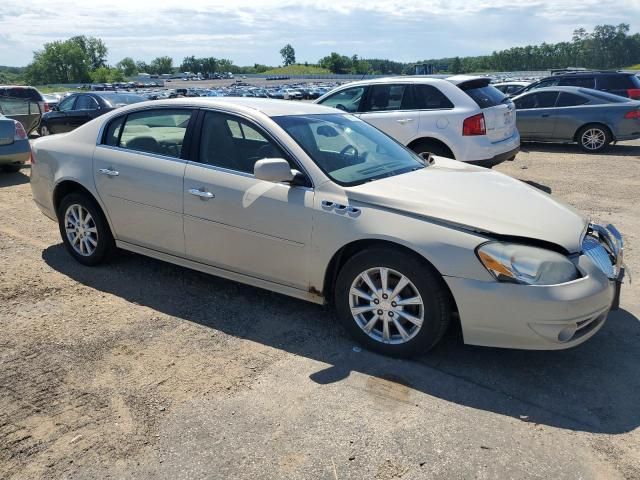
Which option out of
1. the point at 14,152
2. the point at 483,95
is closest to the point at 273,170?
the point at 483,95

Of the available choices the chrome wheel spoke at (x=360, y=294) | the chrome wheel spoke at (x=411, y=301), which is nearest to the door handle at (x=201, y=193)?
the chrome wheel spoke at (x=360, y=294)

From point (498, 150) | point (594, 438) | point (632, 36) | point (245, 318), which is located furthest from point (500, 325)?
point (632, 36)

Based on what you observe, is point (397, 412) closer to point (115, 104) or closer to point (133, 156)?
point (133, 156)

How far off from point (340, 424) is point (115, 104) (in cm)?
1313

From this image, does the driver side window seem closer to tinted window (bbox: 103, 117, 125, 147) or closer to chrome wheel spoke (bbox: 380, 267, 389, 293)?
tinted window (bbox: 103, 117, 125, 147)

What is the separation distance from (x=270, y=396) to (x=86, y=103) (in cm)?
1348

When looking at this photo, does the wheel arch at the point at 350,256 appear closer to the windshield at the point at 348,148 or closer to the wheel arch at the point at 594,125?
the windshield at the point at 348,148

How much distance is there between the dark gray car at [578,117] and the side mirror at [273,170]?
10.7 meters

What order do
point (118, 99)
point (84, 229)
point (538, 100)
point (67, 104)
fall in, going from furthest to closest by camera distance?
point (67, 104), point (118, 99), point (538, 100), point (84, 229)

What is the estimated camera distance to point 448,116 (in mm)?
8203

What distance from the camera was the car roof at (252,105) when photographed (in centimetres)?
439

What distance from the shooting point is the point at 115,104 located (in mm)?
14203

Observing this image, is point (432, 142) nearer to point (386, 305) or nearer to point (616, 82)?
point (386, 305)

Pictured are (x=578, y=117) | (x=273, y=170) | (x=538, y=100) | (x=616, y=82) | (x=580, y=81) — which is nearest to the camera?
(x=273, y=170)
